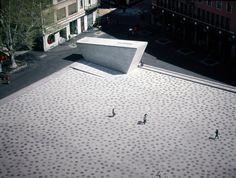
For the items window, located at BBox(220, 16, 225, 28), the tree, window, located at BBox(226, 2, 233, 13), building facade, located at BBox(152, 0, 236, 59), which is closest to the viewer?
the tree

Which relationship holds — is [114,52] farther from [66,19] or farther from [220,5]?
[220,5]

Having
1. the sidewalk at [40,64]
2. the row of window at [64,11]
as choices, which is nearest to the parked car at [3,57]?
the sidewalk at [40,64]

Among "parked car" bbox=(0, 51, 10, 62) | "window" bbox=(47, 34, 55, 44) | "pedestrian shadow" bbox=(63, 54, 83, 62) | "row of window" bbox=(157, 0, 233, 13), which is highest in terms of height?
"row of window" bbox=(157, 0, 233, 13)

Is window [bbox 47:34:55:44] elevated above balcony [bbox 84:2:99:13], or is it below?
below

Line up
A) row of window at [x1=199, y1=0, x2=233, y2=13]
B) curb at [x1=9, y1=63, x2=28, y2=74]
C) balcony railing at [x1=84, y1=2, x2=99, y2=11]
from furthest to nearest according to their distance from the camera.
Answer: balcony railing at [x1=84, y1=2, x2=99, y2=11]
row of window at [x1=199, y1=0, x2=233, y2=13]
curb at [x1=9, y1=63, x2=28, y2=74]

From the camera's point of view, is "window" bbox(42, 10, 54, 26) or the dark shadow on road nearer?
the dark shadow on road

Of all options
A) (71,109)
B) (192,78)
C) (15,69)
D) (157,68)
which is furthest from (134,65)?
(15,69)

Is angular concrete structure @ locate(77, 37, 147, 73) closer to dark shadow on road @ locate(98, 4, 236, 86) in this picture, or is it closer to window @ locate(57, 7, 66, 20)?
dark shadow on road @ locate(98, 4, 236, 86)

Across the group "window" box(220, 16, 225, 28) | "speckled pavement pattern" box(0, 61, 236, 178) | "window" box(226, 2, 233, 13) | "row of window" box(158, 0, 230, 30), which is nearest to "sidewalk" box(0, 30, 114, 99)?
"speckled pavement pattern" box(0, 61, 236, 178)
